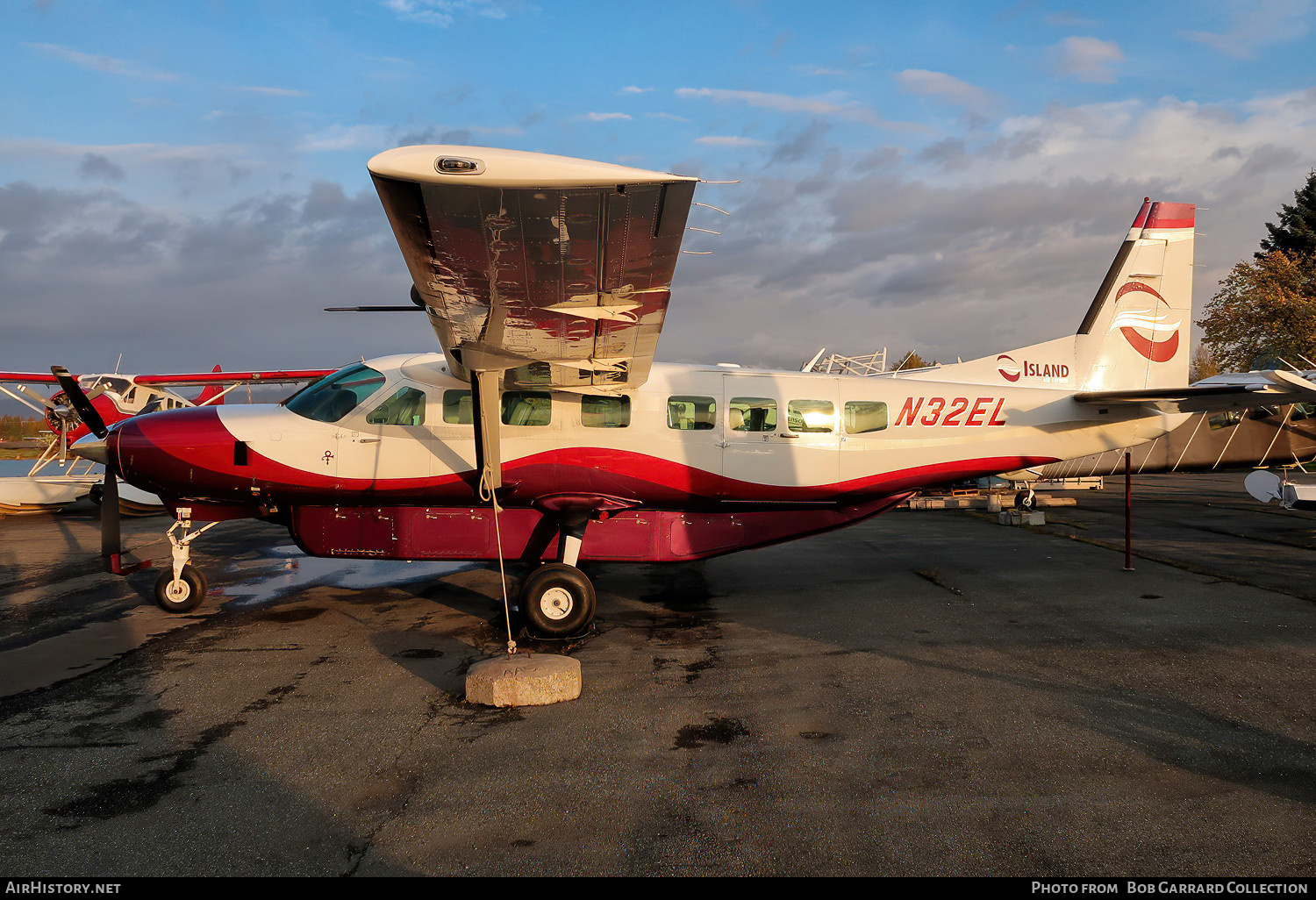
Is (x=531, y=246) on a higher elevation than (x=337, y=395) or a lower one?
higher

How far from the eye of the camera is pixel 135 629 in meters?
7.24

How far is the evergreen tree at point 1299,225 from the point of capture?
1640 inches

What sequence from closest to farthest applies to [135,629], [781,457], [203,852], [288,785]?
[203,852]
[288,785]
[135,629]
[781,457]

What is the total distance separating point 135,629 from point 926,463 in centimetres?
908

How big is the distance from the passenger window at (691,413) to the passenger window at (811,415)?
92 centimetres

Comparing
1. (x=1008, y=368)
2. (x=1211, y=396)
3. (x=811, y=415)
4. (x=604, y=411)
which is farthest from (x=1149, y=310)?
(x=604, y=411)

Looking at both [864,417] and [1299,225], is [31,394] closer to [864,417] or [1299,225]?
[864,417]

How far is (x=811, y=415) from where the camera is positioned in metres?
8.07

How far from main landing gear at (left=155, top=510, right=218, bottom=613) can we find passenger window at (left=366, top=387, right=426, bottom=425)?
A: 8.07 ft

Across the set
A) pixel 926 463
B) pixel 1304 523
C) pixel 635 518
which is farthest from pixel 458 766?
pixel 1304 523

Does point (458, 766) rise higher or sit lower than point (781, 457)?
lower

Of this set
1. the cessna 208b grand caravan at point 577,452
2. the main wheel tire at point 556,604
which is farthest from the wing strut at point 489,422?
the main wheel tire at point 556,604

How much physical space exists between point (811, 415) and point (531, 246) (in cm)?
471

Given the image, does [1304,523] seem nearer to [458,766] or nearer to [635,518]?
[635,518]
